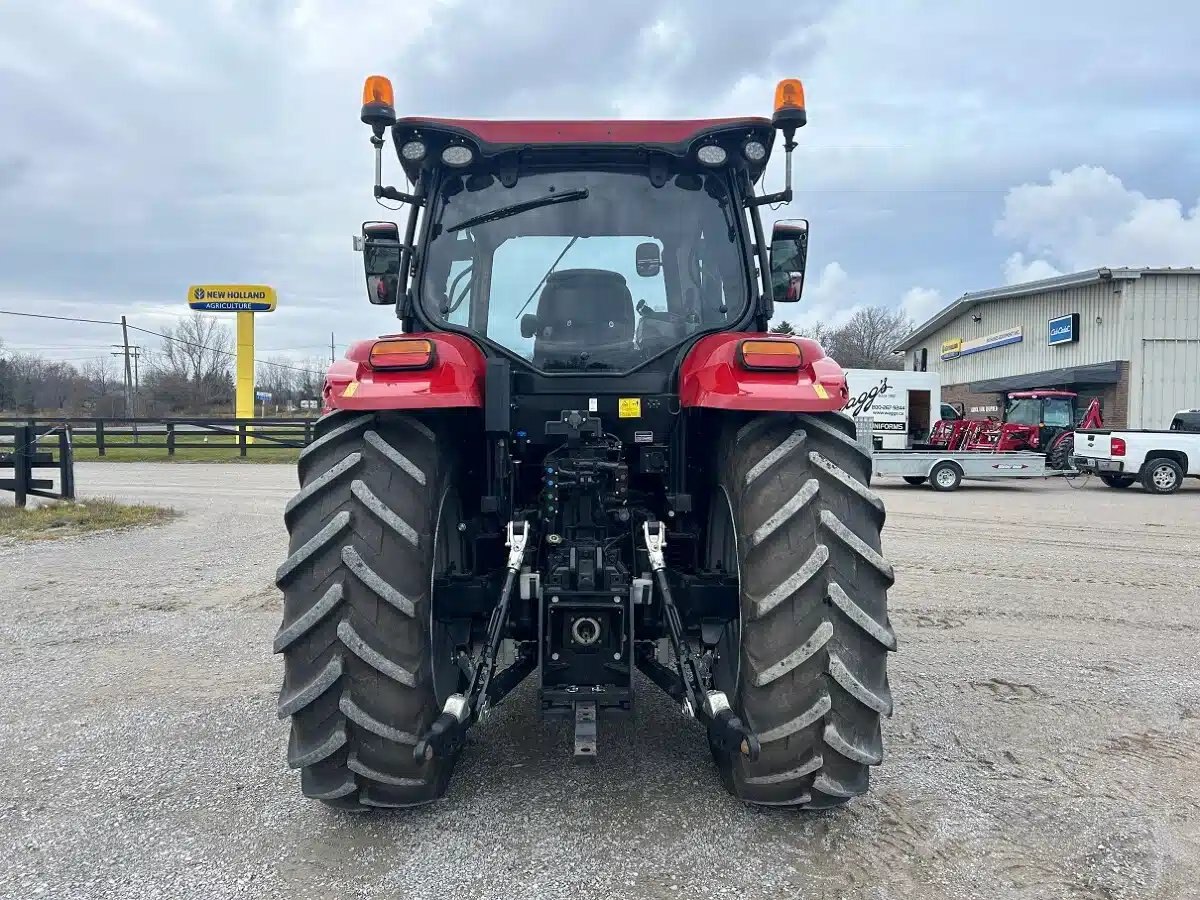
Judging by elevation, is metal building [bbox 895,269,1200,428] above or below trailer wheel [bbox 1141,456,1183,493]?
above

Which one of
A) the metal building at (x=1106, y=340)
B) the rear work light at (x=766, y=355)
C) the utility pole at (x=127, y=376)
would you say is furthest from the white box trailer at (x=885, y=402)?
the utility pole at (x=127, y=376)

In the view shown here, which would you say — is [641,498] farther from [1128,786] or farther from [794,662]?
[1128,786]

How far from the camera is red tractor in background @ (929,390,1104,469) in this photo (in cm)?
2086

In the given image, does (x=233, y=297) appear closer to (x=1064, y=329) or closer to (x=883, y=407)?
(x=883, y=407)

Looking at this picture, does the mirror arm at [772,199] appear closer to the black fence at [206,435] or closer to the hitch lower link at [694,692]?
the hitch lower link at [694,692]

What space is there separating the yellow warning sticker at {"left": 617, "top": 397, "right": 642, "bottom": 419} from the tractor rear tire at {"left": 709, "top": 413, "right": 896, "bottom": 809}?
62 centimetres

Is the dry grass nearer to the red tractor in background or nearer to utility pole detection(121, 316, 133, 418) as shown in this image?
the red tractor in background

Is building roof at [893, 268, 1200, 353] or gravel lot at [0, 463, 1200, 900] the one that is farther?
building roof at [893, 268, 1200, 353]

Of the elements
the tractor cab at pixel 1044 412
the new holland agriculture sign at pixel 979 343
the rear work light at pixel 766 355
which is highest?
the new holland agriculture sign at pixel 979 343

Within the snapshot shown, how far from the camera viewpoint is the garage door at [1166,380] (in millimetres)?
25328

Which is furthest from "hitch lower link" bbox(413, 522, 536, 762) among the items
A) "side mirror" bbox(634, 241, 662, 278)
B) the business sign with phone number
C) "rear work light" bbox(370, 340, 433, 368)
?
the business sign with phone number

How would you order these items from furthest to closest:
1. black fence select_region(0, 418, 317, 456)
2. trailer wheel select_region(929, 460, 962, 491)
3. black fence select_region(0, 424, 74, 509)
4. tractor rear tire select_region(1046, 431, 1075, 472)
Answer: black fence select_region(0, 418, 317, 456)
tractor rear tire select_region(1046, 431, 1075, 472)
trailer wheel select_region(929, 460, 962, 491)
black fence select_region(0, 424, 74, 509)

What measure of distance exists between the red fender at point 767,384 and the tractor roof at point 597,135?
1.00 metres

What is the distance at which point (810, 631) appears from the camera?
2607mm
